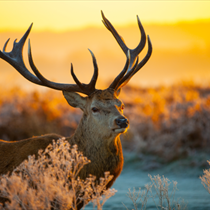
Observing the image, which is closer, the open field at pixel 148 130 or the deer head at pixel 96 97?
the deer head at pixel 96 97

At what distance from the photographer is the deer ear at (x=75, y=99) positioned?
4973 millimetres

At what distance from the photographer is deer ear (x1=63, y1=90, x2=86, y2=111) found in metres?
4.97

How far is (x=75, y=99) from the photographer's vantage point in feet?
16.4

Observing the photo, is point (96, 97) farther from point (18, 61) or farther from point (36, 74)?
point (18, 61)

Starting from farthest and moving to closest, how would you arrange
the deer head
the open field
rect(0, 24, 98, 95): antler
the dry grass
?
the dry grass
the open field
rect(0, 24, 98, 95): antler
the deer head

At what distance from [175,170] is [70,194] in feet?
18.1

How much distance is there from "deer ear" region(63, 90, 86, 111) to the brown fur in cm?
8

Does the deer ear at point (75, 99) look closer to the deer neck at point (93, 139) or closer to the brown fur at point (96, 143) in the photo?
the brown fur at point (96, 143)

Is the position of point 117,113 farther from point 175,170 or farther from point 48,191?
point 175,170

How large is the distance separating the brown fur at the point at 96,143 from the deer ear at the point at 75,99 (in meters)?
0.08

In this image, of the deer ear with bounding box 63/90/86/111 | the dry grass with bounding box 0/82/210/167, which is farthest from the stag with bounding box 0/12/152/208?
the dry grass with bounding box 0/82/210/167

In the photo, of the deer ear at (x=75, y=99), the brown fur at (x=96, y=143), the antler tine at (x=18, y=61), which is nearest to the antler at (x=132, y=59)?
the brown fur at (x=96, y=143)

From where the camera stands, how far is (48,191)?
3.49 meters

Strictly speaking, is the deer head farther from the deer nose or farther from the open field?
the open field
